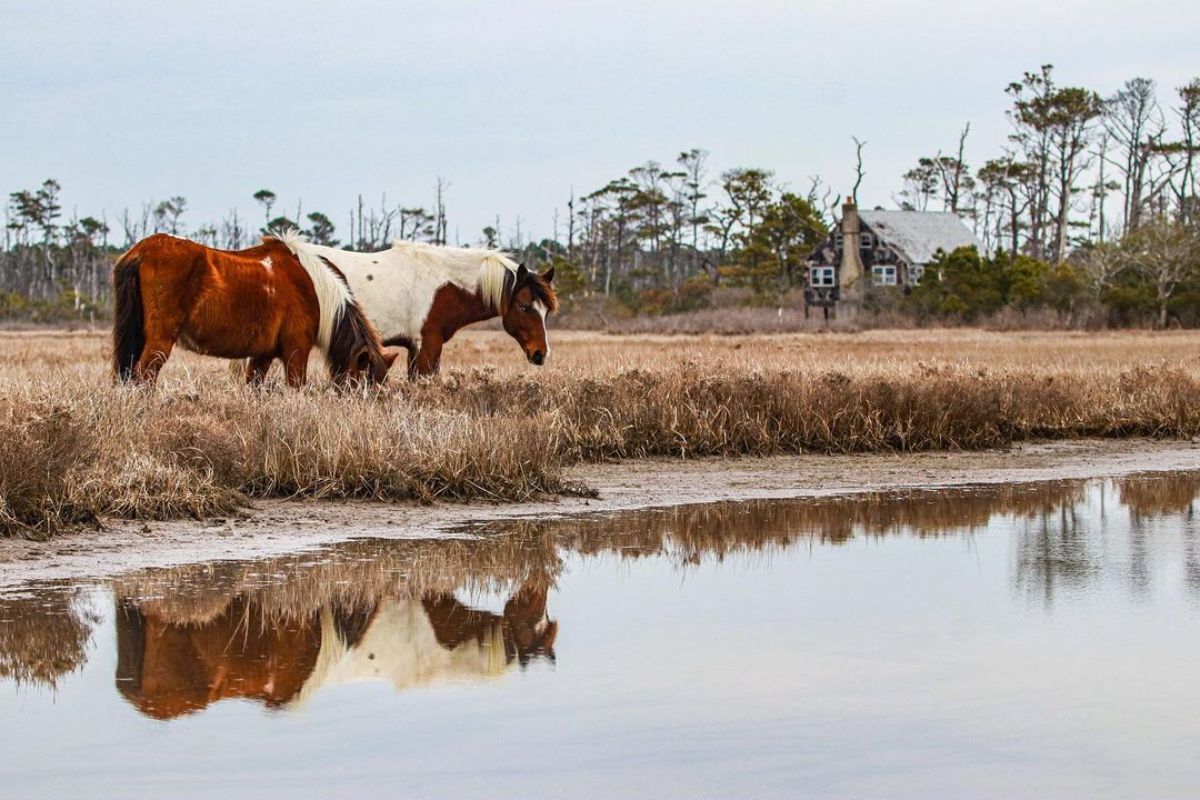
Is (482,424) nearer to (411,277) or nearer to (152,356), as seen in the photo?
(152,356)

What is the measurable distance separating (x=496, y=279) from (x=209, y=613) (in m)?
8.89

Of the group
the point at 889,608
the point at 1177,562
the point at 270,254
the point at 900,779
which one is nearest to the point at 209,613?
the point at 889,608

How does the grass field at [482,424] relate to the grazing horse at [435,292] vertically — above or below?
below

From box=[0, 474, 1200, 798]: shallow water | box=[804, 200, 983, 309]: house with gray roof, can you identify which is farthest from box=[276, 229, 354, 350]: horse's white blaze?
box=[804, 200, 983, 309]: house with gray roof

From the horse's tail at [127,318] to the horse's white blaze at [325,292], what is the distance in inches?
55.7

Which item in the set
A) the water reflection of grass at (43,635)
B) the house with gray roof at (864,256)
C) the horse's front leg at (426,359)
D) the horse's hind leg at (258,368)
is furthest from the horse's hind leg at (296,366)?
the house with gray roof at (864,256)

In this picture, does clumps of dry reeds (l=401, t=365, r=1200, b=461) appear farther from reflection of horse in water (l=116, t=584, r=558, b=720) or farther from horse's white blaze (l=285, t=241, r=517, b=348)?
reflection of horse in water (l=116, t=584, r=558, b=720)

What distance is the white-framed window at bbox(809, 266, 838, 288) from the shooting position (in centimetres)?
7324

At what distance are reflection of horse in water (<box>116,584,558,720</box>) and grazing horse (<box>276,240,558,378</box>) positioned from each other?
8046mm

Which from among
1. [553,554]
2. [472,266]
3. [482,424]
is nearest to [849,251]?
[472,266]

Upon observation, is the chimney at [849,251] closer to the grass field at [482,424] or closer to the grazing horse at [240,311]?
the grass field at [482,424]

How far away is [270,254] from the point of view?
1408cm

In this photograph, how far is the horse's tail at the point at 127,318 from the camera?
1327 cm

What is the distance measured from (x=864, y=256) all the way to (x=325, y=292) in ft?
204
